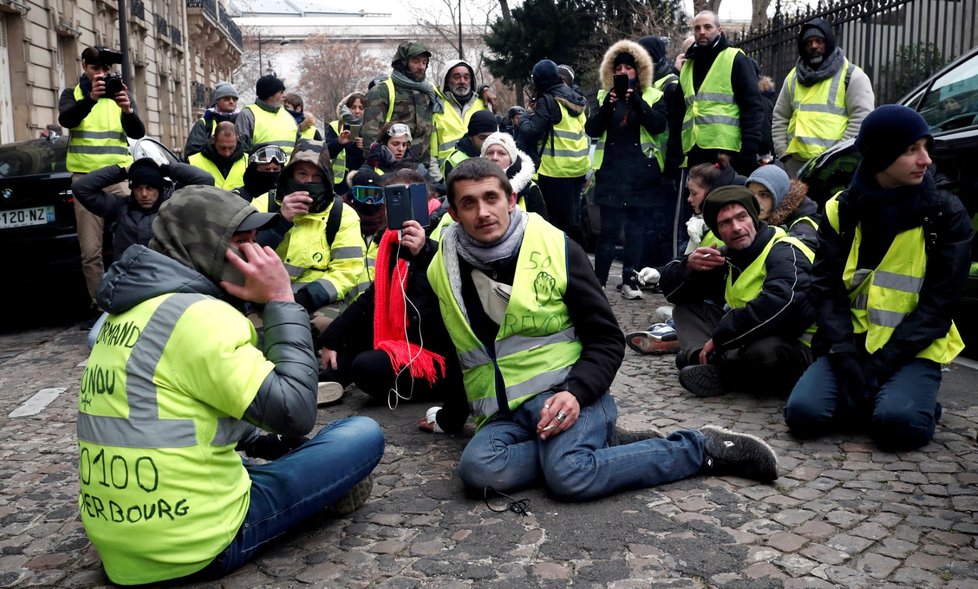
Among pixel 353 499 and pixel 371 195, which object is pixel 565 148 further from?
pixel 353 499

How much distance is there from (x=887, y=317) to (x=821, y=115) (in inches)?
141

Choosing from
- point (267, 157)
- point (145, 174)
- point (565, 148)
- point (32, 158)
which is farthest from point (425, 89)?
point (32, 158)

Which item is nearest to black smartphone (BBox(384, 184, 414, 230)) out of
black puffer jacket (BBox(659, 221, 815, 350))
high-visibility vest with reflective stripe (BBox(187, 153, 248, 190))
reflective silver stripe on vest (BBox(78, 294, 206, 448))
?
black puffer jacket (BBox(659, 221, 815, 350))

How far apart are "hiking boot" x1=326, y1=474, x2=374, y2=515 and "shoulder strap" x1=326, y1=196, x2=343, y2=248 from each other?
2.87m

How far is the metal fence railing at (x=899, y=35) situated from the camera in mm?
11312

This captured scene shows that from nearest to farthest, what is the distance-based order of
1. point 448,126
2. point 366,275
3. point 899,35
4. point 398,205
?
1. point 398,205
2. point 366,275
3. point 448,126
4. point 899,35

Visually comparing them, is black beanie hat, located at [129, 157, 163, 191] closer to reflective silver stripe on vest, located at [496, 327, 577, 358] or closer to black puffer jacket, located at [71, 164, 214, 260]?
black puffer jacket, located at [71, 164, 214, 260]

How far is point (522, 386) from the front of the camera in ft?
14.3

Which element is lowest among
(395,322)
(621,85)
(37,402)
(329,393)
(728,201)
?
(37,402)

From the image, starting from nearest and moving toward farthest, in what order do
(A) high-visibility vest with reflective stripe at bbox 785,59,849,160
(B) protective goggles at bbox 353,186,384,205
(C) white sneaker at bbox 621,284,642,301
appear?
1. (B) protective goggles at bbox 353,186,384,205
2. (A) high-visibility vest with reflective stripe at bbox 785,59,849,160
3. (C) white sneaker at bbox 621,284,642,301

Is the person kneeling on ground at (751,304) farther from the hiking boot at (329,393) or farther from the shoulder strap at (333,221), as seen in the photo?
the shoulder strap at (333,221)

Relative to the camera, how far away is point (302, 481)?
371 cm

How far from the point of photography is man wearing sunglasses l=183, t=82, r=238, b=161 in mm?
10919

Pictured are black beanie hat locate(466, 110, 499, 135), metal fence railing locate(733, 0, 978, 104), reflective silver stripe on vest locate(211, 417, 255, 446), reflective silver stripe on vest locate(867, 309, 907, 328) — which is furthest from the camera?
metal fence railing locate(733, 0, 978, 104)
